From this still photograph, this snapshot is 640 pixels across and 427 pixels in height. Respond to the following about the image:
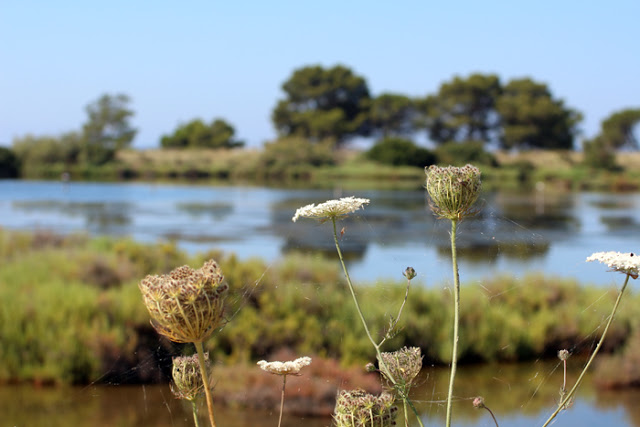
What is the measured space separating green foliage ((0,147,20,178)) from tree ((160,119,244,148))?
2580 centimetres

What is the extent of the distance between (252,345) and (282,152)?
76498mm

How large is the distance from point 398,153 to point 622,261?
246 ft

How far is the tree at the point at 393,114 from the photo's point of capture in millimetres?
92438

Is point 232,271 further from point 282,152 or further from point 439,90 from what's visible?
point 439,90

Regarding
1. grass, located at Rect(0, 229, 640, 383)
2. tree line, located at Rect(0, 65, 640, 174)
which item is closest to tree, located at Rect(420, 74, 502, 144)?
tree line, located at Rect(0, 65, 640, 174)

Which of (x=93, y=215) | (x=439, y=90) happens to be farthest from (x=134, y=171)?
(x=93, y=215)

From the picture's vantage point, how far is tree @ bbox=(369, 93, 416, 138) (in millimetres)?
92438

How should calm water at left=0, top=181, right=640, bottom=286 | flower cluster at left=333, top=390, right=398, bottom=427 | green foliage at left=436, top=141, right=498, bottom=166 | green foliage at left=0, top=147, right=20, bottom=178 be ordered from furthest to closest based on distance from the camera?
green foliage at left=0, top=147, right=20, bottom=178
green foliage at left=436, top=141, right=498, bottom=166
calm water at left=0, top=181, right=640, bottom=286
flower cluster at left=333, top=390, right=398, bottom=427

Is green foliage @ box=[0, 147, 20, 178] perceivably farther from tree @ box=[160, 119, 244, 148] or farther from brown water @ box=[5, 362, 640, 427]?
brown water @ box=[5, 362, 640, 427]

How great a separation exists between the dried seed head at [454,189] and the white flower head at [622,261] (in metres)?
0.25

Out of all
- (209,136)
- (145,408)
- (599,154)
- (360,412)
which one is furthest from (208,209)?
(209,136)

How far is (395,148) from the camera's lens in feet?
252

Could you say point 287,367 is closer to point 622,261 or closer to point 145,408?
point 622,261

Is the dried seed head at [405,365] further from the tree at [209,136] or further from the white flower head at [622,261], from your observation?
the tree at [209,136]
